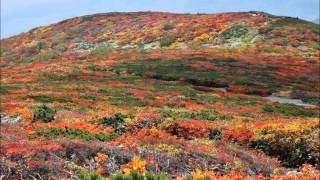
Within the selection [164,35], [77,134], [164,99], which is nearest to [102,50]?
[164,35]

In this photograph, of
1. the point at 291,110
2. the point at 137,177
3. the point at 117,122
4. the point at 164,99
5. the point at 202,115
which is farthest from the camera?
the point at 164,99

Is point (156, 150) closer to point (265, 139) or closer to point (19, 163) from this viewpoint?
point (19, 163)

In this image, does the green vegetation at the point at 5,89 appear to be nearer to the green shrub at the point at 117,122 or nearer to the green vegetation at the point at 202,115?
the green vegetation at the point at 202,115

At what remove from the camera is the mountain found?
1522cm

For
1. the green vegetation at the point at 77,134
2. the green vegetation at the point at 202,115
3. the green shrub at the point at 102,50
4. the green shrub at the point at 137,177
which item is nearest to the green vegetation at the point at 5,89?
the green vegetation at the point at 202,115

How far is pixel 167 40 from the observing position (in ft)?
334

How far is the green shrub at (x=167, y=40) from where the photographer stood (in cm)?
10016

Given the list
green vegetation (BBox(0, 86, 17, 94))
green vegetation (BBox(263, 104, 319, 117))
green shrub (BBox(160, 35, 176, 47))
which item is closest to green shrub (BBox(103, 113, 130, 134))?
green vegetation (BBox(263, 104, 319, 117))

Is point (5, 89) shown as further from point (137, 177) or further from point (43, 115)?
point (137, 177)

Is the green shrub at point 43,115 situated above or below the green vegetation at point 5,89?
above

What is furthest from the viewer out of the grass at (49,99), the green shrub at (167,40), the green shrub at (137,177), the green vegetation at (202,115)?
the green shrub at (167,40)

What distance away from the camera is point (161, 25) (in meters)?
114

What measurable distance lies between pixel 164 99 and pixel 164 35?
6421 cm

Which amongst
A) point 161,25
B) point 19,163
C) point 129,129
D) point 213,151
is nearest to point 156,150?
point 213,151
